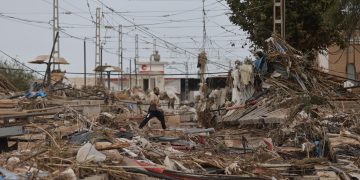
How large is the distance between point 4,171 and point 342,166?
6846 mm

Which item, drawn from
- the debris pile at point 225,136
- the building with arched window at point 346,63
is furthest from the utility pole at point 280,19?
the building with arched window at point 346,63

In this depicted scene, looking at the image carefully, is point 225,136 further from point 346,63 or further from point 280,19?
point 346,63

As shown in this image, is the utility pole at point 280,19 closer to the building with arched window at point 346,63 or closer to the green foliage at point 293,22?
the green foliage at point 293,22

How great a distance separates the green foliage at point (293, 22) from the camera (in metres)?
29.4

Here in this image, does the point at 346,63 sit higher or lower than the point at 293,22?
lower

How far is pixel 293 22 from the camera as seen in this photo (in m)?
29.5

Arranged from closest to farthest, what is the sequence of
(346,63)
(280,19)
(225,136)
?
(225,136) < (280,19) < (346,63)

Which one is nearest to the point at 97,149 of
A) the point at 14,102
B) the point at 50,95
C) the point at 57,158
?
the point at 57,158

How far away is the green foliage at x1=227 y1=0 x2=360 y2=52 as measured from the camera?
96.3ft

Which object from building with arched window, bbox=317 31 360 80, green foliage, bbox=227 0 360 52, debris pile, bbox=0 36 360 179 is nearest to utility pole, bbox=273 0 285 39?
green foliage, bbox=227 0 360 52

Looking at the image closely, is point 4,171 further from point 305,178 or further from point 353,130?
point 353,130

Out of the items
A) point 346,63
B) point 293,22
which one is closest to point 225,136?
point 293,22

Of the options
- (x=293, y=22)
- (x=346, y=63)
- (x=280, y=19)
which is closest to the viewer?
(x=280, y=19)

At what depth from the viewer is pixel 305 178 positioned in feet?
35.8
